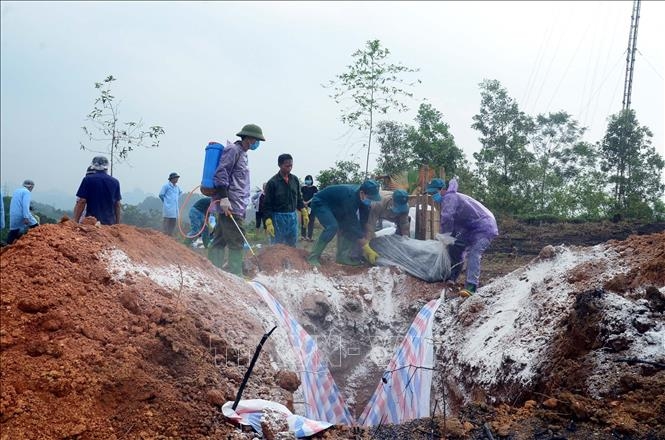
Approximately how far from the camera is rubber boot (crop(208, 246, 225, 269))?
24.7 ft

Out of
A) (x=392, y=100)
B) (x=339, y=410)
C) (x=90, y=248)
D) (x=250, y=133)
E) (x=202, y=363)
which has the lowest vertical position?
(x=339, y=410)

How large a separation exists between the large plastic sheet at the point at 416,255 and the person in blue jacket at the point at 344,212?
17 cm

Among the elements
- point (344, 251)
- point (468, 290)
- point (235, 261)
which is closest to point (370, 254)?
point (344, 251)

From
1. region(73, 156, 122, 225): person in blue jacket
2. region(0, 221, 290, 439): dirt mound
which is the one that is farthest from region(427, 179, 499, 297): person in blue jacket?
region(73, 156, 122, 225): person in blue jacket

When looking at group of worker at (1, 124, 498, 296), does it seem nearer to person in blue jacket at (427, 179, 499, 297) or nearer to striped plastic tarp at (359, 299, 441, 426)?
person in blue jacket at (427, 179, 499, 297)

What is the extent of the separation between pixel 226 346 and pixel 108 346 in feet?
3.31

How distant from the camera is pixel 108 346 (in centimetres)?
424

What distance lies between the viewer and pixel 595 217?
15.1 meters

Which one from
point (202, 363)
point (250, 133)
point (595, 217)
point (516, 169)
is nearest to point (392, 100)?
point (516, 169)

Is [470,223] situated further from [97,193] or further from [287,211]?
[97,193]

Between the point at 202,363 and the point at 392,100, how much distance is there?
9987mm

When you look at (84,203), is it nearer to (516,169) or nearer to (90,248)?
(90,248)

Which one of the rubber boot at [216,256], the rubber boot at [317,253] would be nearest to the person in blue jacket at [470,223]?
the rubber boot at [317,253]

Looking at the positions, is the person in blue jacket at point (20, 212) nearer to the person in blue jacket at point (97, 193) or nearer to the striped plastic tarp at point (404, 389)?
the person in blue jacket at point (97, 193)
